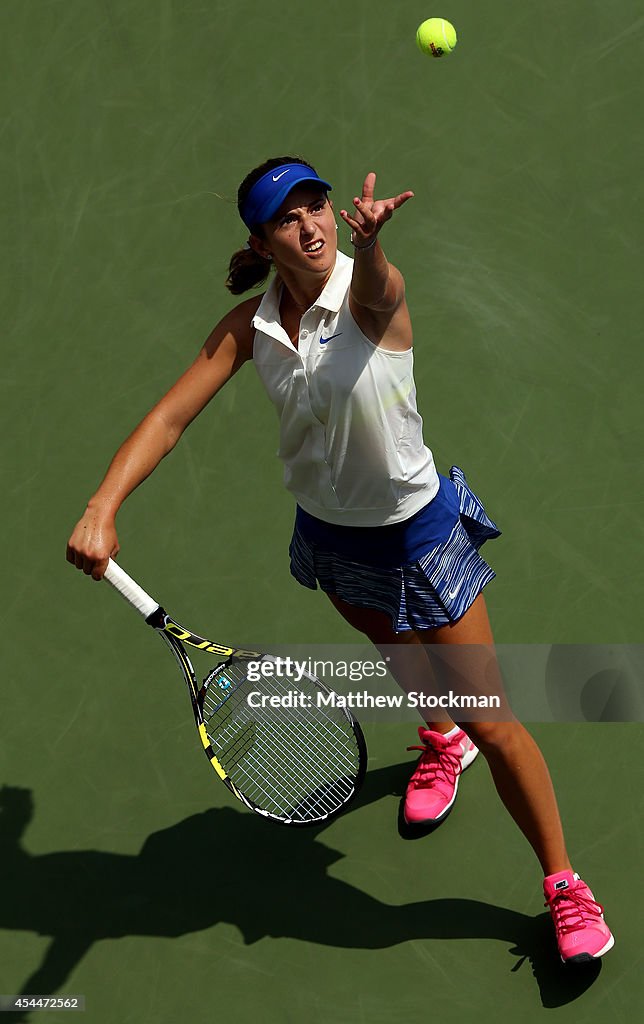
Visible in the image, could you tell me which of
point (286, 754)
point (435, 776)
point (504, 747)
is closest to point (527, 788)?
point (504, 747)

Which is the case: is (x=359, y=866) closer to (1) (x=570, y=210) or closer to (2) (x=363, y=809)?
(2) (x=363, y=809)

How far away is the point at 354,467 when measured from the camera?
3.97 meters

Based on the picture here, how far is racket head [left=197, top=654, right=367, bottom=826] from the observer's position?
14.6 ft

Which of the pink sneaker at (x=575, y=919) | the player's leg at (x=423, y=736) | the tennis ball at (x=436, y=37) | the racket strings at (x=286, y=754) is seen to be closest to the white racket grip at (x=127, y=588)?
the racket strings at (x=286, y=754)

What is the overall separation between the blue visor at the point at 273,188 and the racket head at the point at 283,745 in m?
1.33

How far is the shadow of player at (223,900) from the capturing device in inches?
173

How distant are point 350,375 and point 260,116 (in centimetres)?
287

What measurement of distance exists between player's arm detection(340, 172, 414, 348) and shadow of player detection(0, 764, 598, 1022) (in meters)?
1.69

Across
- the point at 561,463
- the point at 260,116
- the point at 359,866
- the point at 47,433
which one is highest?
the point at 260,116

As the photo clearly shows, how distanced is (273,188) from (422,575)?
1090 mm

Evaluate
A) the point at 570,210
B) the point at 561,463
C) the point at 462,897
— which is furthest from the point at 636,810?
the point at 570,210

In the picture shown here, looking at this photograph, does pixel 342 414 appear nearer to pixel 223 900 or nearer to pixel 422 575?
pixel 422 575

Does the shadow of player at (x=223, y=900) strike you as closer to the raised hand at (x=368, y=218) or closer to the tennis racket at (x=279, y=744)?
the tennis racket at (x=279, y=744)

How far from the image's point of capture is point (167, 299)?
6109mm
